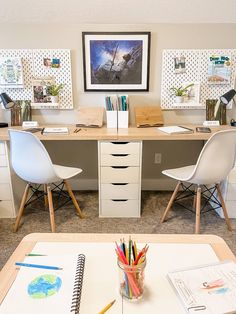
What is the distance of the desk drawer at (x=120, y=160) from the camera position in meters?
2.28

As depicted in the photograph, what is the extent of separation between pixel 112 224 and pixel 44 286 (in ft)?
5.21

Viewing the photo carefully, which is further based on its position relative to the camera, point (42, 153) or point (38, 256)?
point (42, 153)

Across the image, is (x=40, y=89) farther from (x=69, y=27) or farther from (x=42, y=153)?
(x=42, y=153)

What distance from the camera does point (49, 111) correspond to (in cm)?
276

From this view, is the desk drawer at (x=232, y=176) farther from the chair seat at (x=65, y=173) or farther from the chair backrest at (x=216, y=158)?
the chair seat at (x=65, y=173)

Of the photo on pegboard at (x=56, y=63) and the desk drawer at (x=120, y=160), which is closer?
the desk drawer at (x=120, y=160)

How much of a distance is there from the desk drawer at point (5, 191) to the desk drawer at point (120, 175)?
33.9 inches

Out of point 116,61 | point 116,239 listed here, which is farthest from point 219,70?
point 116,239

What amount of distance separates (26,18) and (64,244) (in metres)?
2.35

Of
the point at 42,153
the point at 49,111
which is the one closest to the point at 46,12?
the point at 49,111

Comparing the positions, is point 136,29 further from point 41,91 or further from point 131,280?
point 131,280

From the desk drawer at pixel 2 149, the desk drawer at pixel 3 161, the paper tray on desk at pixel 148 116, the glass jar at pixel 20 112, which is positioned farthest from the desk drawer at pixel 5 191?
the paper tray on desk at pixel 148 116

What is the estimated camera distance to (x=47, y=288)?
0.75 m

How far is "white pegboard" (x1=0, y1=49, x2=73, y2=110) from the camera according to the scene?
257 centimetres
